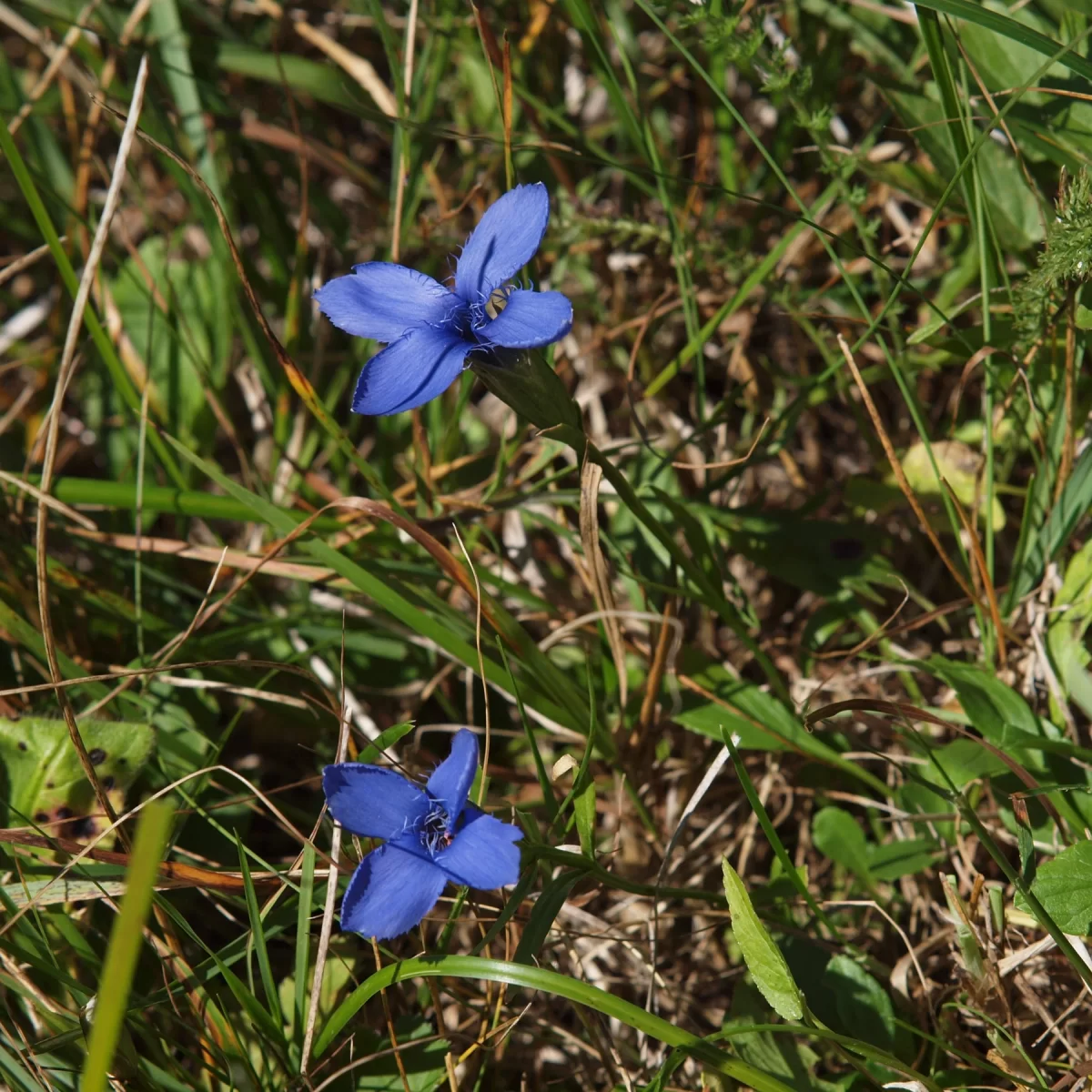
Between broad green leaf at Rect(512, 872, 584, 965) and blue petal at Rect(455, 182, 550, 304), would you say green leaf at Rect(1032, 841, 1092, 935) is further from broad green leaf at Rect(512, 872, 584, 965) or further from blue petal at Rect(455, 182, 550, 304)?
blue petal at Rect(455, 182, 550, 304)

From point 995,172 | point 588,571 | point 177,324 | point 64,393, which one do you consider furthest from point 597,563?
point 177,324

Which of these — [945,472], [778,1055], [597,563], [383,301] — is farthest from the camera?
[945,472]

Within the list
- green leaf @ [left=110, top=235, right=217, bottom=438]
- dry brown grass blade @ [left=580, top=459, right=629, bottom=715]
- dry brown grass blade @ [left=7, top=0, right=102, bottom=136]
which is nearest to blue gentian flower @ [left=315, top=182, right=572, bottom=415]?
dry brown grass blade @ [left=580, top=459, right=629, bottom=715]

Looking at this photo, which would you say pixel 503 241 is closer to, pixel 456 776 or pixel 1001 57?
pixel 456 776

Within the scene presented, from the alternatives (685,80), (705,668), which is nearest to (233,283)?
(685,80)

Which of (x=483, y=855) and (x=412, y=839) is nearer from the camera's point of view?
(x=483, y=855)

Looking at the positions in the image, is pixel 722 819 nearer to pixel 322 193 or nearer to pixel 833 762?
pixel 833 762
